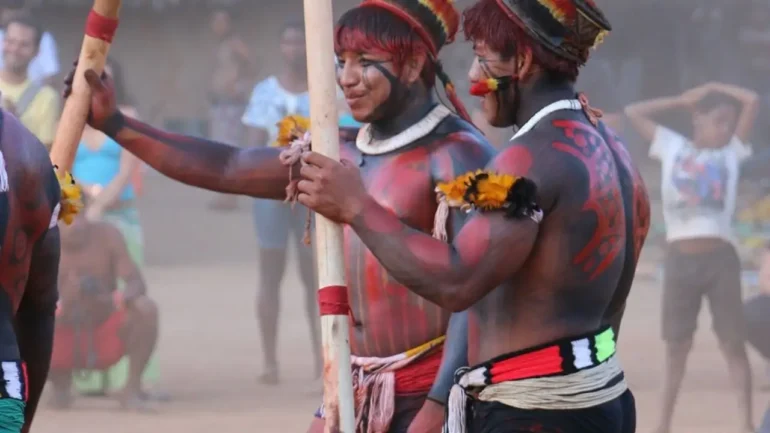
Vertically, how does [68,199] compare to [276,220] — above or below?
below

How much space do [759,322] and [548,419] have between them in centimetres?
569

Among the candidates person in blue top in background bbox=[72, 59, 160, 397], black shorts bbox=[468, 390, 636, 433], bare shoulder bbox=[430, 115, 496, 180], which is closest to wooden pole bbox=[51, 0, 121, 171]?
bare shoulder bbox=[430, 115, 496, 180]

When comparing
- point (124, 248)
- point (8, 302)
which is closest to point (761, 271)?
point (124, 248)

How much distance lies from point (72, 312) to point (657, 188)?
3.40m

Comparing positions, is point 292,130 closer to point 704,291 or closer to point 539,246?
point 539,246

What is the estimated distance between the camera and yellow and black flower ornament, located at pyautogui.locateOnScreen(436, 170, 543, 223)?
333 centimetres

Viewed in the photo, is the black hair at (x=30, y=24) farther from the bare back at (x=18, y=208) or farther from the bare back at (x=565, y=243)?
the bare back at (x=565, y=243)

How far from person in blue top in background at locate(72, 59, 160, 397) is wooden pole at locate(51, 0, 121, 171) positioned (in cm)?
453

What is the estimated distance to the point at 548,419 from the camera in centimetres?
351

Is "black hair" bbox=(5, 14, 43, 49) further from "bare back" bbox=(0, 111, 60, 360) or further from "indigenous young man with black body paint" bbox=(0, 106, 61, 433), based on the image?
"bare back" bbox=(0, 111, 60, 360)

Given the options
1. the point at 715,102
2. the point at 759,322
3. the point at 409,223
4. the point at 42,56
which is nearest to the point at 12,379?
the point at 409,223

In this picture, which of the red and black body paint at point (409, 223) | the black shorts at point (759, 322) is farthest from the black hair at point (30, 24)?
the red and black body paint at point (409, 223)

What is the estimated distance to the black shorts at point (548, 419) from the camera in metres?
3.51

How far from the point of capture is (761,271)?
339 inches
